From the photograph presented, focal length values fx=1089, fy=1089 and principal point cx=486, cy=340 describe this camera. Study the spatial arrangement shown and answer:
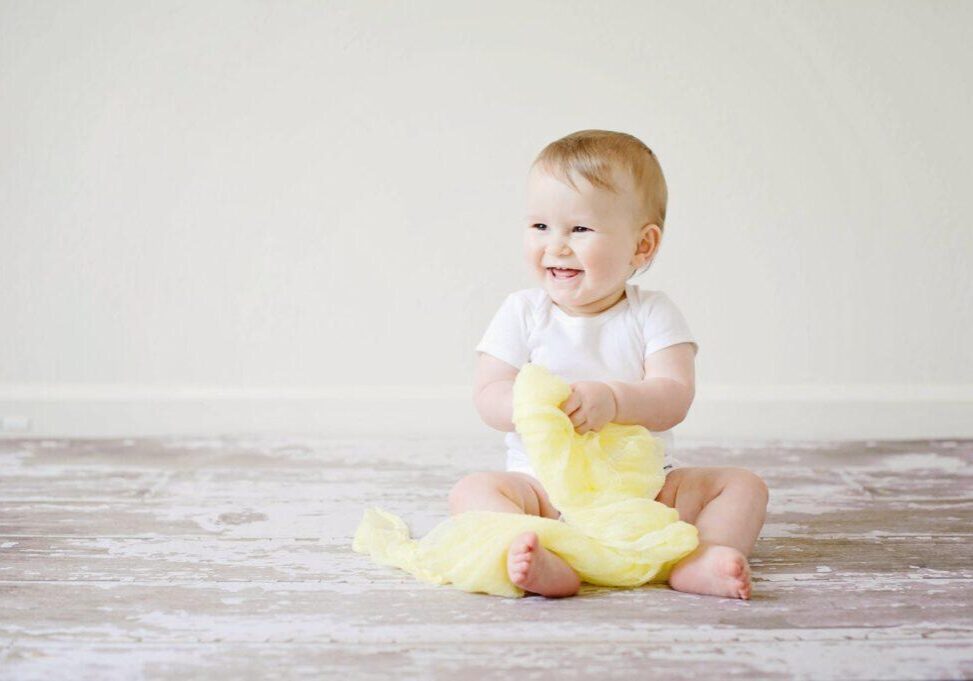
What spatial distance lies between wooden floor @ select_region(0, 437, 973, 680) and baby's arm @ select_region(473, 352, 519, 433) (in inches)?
8.3

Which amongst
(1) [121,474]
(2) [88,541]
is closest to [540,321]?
(2) [88,541]

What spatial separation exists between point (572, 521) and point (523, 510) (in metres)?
0.09

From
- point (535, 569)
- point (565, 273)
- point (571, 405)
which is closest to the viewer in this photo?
point (535, 569)

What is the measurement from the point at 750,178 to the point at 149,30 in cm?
114

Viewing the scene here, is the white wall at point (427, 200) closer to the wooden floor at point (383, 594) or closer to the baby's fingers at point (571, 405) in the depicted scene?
the wooden floor at point (383, 594)

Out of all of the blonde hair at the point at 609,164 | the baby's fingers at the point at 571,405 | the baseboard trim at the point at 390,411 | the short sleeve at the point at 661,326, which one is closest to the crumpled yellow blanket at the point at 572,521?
the baby's fingers at the point at 571,405

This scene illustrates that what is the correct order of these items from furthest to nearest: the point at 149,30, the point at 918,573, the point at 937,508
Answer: the point at 149,30
the point at 937,508
the point at 918,573

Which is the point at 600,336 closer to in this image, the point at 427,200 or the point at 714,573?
the point at 714,573

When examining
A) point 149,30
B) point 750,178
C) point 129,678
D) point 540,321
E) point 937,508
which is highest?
point 149,30

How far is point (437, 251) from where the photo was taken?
2.04 metres

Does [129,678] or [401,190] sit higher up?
[401,190]

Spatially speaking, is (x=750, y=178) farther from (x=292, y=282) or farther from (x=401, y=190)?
(x=292, y=282)

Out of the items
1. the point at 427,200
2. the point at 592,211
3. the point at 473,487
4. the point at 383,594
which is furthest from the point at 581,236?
the point at 427,200

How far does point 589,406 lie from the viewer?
1.25 m
